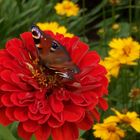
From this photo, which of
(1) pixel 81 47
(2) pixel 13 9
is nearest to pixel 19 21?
(2) pixel 13 9

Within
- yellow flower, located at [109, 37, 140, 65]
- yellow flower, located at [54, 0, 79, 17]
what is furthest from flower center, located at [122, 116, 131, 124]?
yellow flower, located at [54, 0, 79, 17]

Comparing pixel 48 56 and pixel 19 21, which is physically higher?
pixel 48 56

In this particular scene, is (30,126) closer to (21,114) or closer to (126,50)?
(21,114)

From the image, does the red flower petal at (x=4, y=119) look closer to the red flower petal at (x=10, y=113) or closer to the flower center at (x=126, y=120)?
the red flower petal at (x=10, y=113)

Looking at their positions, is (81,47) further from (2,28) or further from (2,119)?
(2,28)

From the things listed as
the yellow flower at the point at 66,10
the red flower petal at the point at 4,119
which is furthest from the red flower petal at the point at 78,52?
the yellow flower at the point at 66,10

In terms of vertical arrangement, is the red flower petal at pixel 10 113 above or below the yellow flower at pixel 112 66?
above

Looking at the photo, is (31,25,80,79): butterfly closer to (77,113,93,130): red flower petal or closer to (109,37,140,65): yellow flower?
(77,113,93,130): red flower petal
